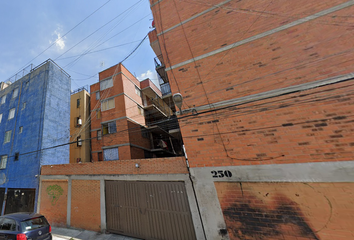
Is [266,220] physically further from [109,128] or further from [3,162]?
[3,162]

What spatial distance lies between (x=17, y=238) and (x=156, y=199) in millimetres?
5461

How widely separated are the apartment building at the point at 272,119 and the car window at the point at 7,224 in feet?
25.7

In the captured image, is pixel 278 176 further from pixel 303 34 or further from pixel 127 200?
Answer: pixel 127 200

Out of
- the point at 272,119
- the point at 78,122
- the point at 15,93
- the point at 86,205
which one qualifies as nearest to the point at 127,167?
the point at 86,205

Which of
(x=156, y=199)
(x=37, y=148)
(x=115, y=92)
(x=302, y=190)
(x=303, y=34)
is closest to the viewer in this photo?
(x=302, y=190)

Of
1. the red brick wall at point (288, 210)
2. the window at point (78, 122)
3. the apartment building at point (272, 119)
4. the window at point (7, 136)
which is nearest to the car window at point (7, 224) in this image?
the apartment building at point (272, 119)

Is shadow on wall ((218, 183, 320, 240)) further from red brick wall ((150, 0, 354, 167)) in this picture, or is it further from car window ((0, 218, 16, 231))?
car window ((0, 218, 16, 231))

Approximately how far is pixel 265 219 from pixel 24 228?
30.0 feet

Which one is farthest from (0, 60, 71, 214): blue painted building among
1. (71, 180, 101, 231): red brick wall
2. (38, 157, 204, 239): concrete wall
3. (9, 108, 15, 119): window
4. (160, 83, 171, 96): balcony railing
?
(160, 83, 171, 96): balcony railing

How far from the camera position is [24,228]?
5250mm

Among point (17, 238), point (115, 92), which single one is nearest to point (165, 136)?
point (115, 92)

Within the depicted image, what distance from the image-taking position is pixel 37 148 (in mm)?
10719

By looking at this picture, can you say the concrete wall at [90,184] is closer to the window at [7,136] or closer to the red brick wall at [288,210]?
the red brick wall at [288,210]

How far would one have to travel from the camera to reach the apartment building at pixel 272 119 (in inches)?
139
